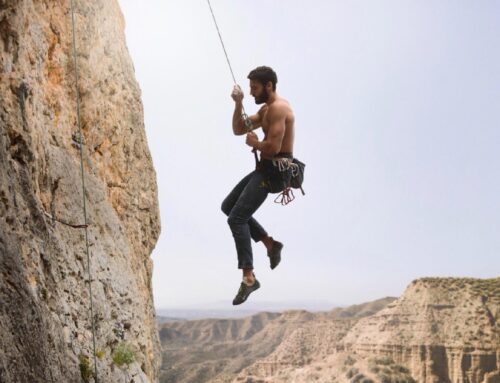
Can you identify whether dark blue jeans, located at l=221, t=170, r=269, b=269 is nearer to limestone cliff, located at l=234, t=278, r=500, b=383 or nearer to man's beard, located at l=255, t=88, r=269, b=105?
man's beard, located at l=255, t=88, r=269, b=105

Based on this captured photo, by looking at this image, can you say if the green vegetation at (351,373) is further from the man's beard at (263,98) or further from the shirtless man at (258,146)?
the man's beard at (263,98)

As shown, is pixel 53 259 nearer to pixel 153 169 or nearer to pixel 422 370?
pixel 153 169

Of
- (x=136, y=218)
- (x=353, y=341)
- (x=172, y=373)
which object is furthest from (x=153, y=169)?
(x=172, y=373)

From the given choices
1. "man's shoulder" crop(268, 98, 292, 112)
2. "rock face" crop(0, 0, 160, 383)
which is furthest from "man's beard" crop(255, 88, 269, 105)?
"rock face" crop(0, 0, 160, 383)

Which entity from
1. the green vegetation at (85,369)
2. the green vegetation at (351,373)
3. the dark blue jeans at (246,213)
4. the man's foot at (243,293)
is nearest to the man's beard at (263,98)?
the dark blue jeans at (246,213)

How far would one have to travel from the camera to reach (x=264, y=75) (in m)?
5.75

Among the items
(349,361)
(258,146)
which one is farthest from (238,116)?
(349,361)

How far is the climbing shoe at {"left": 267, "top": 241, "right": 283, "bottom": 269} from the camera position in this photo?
20.9ft

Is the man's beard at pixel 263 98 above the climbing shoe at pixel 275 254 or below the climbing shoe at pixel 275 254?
above

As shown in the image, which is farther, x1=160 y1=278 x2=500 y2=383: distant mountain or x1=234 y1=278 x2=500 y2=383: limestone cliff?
x1=160 y1=278 x2=500 y2=383: distant mountain

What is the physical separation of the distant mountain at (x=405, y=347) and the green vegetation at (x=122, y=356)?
52684mm

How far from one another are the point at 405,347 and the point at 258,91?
58.7 metres

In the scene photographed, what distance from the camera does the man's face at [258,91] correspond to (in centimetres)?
575

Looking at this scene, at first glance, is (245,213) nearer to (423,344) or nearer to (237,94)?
(237,94)
